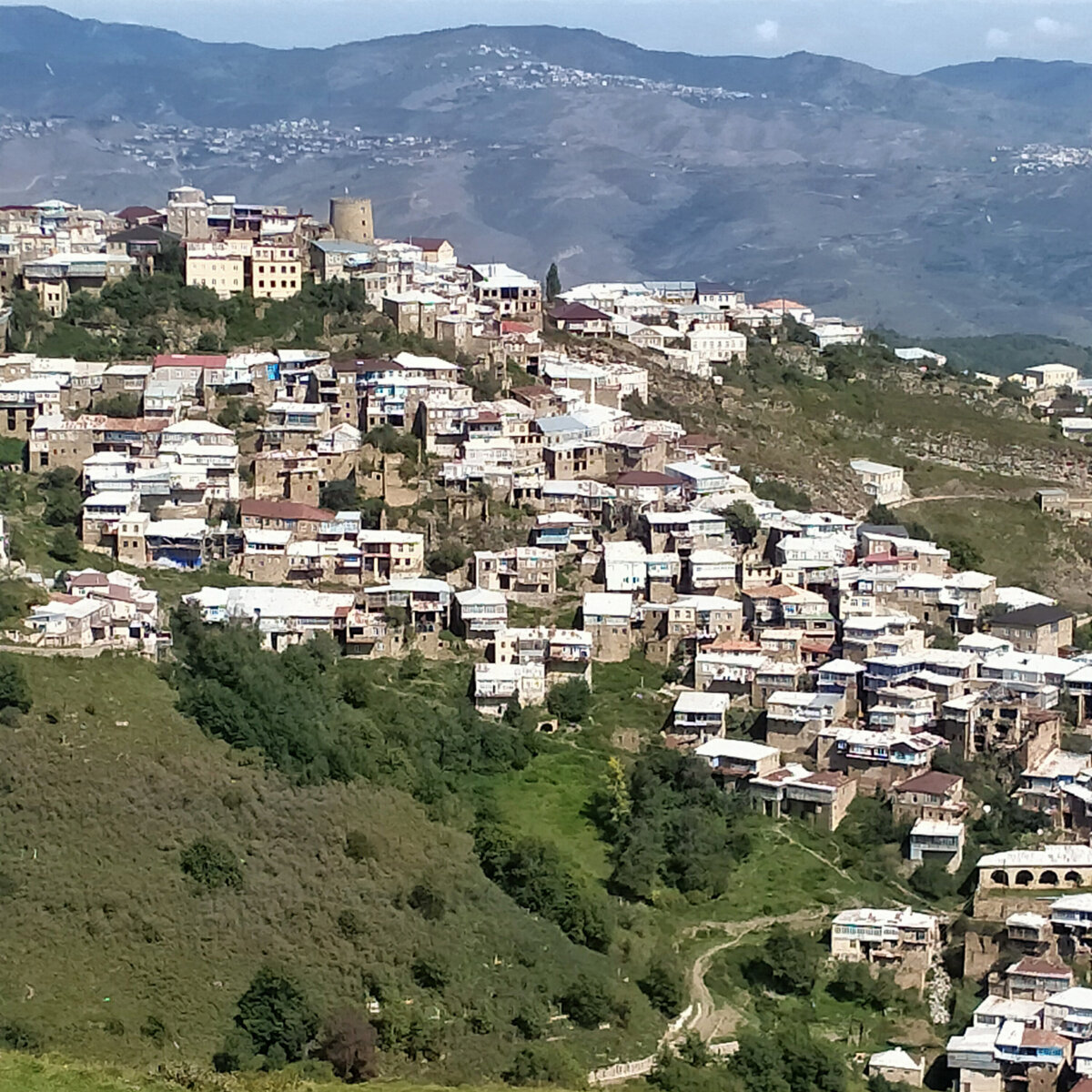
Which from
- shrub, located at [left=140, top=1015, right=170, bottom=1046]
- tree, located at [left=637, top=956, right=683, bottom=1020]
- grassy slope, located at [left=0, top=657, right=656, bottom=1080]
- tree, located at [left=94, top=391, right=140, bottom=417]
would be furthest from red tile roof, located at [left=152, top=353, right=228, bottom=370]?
shrub, located at [left=140, top=1015, right=170, bottom=1046]

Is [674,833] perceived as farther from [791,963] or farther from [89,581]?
[89,581]

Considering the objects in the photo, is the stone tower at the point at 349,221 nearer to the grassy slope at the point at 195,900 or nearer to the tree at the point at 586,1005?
the grassy slope at the point at 195,900

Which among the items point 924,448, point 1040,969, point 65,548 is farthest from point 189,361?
point 1040,969

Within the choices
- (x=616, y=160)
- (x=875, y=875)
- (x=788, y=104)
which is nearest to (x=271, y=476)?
(x=875, y=875)

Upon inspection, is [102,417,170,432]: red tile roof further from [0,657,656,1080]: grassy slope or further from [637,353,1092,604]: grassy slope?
[637,353,1092,604]: grassy slope

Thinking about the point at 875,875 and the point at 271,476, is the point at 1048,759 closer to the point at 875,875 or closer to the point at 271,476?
the point at 875,875

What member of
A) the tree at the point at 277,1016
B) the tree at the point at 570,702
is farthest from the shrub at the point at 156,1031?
the tree at the point at 570,702
